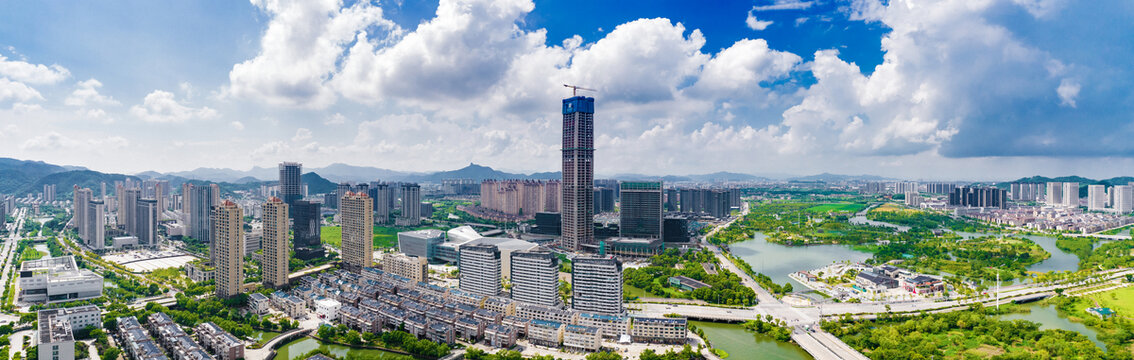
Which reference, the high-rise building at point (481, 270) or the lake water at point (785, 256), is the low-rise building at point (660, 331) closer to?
the high-rise building at point (481, 270)

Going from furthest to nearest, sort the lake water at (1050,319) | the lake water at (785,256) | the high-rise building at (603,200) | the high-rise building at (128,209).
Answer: the high-rise building at (603,200), the high-rise building at (128,209), the lake water at (785,256), the lake water at (1050,319)

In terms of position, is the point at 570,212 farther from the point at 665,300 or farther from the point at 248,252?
the point at 248,252

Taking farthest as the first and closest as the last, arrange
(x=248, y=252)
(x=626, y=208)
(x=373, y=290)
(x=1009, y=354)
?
(x=626, y=208) → (x=248, y=252) → (x=373, y=290) → (x=1009, y=354)

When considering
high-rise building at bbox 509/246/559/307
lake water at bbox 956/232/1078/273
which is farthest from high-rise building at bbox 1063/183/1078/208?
high-rise building at bbox 509/246/559/307

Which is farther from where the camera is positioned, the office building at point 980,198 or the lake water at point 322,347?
the office building at point 980,198

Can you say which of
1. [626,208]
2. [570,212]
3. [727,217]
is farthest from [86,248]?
Result: [727,217]

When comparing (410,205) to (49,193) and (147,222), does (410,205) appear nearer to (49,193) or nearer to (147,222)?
(147,222)

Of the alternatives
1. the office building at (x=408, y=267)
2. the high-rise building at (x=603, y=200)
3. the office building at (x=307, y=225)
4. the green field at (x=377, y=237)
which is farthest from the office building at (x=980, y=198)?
the office building at (x=307, y=225)

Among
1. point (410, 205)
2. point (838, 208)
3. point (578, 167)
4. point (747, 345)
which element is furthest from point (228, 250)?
point (838, 208)

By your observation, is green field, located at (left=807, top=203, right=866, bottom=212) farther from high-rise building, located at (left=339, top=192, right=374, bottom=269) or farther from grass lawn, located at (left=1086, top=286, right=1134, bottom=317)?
high-rise building, located at (left=339, top=192, right=374, bottom=269)
